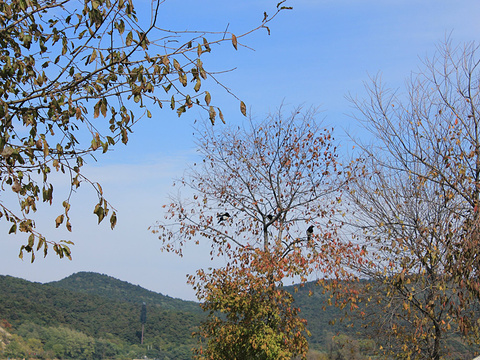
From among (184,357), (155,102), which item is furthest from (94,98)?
(184,357)

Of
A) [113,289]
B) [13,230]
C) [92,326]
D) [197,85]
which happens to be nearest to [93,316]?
[92,326]

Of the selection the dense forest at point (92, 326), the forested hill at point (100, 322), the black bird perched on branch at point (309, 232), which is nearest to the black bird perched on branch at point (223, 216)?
the black bird perched on branch at point (309, 232)

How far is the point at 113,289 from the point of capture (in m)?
57.0

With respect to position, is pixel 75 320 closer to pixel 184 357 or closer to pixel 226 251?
pixel 184 357

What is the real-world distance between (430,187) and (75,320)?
107 feet

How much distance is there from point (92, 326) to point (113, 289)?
18.2 meters

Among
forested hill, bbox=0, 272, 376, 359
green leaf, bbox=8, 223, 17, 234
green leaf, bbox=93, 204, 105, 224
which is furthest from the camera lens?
forested hill, bbox=0, 272, 376, 359

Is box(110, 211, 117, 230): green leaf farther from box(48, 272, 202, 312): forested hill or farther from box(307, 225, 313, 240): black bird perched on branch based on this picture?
box(48, 272, 202, 312): forested hill

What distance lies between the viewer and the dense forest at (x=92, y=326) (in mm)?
32062

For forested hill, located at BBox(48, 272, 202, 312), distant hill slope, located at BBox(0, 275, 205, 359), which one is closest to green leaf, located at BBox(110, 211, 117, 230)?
distant hill slope, located at BBox(0, 275, 205, 359)

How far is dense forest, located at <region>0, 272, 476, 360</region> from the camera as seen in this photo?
105 feet

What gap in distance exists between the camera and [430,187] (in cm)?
1217

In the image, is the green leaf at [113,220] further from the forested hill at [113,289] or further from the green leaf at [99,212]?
the forested hill at [113,289]

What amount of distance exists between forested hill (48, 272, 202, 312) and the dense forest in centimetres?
697
